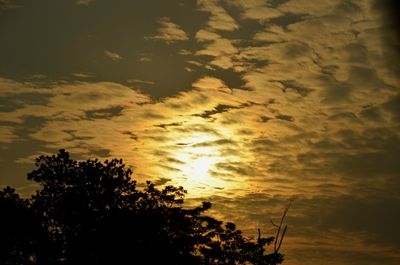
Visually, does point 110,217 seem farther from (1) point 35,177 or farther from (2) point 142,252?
(1) point 35,177

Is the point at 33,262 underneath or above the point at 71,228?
underneath

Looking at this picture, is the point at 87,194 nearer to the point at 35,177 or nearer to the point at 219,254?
the point at 35,177

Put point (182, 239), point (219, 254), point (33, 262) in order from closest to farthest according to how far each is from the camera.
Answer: point (33, 262), point (182, 239), point (219, 254)

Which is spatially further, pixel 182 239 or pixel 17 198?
pixel 182 239

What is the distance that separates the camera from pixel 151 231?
33094mm

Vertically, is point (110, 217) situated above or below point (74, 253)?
above

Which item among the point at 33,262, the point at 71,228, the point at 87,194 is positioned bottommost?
the point at 33,262

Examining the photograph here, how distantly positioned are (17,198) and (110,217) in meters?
6.04

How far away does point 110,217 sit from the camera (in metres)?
31.4

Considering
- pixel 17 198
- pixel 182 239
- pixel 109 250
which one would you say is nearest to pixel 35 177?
pixel 17 198

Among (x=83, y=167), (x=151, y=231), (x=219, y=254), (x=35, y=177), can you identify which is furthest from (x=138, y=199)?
(x=219, y=254)

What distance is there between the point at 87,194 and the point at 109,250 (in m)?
3.82

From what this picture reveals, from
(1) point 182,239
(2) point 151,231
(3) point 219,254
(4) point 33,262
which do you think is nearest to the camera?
(4) point 33,262

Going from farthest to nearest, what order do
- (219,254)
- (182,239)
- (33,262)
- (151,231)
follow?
(219,254)
(182,239)
(151,231)
(33,262)
